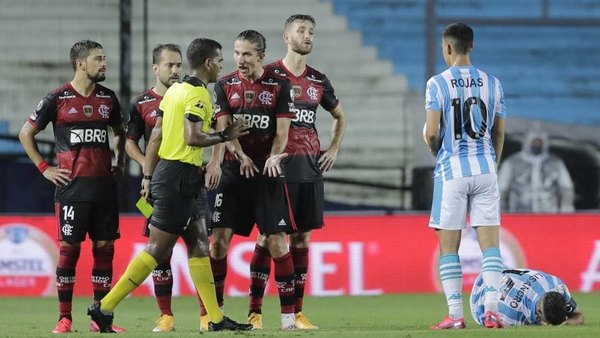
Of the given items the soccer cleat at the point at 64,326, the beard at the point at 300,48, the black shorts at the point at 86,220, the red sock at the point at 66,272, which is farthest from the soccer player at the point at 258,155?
the soccer cleat at the point at 64,326

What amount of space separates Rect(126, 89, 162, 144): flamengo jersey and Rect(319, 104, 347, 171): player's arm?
1197mm

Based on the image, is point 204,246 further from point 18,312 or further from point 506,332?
point 18,312

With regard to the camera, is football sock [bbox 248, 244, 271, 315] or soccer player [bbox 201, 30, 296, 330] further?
football sock [bbox 248, 244, 271, 315]

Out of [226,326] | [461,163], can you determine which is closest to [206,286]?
[226,326]

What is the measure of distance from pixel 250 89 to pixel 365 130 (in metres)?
7.69

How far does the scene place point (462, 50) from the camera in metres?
7.96

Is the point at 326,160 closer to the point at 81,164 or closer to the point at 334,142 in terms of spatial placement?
the point at 334,142

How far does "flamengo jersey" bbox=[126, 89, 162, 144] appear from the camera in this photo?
886 centimetres

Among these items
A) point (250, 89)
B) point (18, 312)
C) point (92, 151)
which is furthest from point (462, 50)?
point (18, 312)

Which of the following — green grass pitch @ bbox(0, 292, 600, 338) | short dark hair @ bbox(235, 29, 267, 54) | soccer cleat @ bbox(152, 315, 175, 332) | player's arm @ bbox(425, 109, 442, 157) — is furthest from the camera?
soccer cleat @ bbox(152, 315, 175, 332)

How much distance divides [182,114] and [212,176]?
474 millimetres

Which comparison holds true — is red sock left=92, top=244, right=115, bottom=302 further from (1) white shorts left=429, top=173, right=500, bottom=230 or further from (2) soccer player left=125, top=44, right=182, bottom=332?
(1) white shorts left=429, top=173, right=500, bottom=230

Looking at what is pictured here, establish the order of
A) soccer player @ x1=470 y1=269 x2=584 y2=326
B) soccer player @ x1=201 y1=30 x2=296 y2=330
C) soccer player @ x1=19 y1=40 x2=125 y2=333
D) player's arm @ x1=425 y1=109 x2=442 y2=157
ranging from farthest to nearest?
soccer player @ x1=19 y1=40 x2=125 y2=333, soccer player @ x1=201 y1=30 x2=296 y2=330, soccer player @ x1=470 y1=269 x2=584 y2=326, player's arm @ x1=425 y1=109 x2=442 y2=157

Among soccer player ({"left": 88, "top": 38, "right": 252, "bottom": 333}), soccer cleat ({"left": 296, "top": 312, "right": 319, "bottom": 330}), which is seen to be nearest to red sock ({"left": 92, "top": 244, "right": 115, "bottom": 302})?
soccer player ({"left": 88, "top": 38, "right": 252, "bottom": 333})
